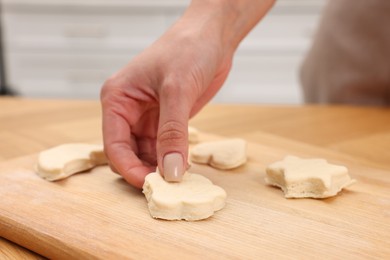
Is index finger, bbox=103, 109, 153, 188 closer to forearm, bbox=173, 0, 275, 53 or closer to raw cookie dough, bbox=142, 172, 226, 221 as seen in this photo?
raw cookie dough, bbox=142, 172, 226, 221

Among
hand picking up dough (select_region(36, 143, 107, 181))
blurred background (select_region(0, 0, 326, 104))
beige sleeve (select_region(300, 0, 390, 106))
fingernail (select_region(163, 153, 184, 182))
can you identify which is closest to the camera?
fingernail (select_region(163, 153, 184, 182))

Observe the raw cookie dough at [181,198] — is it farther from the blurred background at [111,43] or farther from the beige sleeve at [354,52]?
the blurred background at [111,43]

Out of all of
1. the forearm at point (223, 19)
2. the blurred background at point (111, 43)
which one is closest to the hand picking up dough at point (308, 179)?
the forearm at point (223, 19)

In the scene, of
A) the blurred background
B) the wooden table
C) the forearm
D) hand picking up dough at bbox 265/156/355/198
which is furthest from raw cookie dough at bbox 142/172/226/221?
the blurred background

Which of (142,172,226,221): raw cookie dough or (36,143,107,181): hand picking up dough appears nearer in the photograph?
(142,172,226,221): raw cookie dough

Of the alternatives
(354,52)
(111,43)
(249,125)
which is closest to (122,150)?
A: (249,125)

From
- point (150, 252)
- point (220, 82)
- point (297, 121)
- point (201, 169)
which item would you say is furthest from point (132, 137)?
point (297, 121)

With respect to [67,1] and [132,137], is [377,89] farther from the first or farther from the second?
[67,1]
